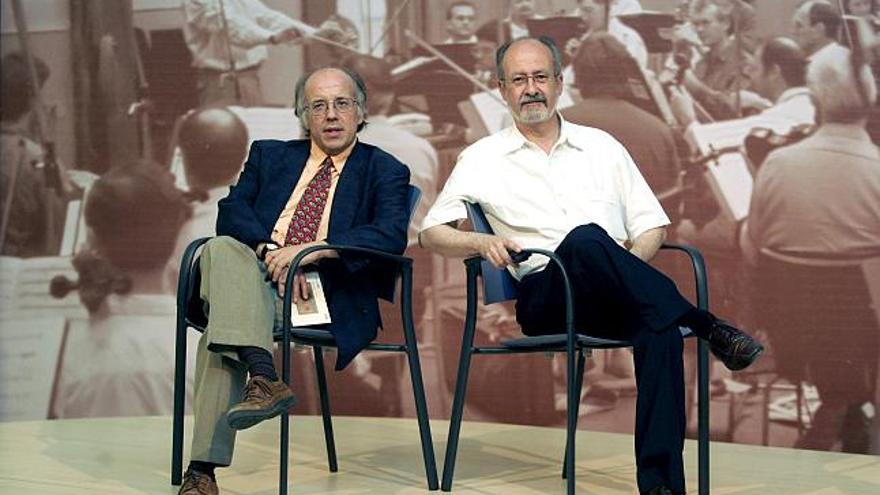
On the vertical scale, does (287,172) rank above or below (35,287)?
above

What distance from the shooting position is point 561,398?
17.3 ft

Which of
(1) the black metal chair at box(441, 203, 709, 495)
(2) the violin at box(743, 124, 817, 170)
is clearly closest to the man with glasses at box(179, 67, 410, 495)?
(1) the black metal chair at box(441, 203, 709, 495)

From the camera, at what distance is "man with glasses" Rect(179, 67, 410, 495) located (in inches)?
143

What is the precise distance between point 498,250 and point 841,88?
1611 mm

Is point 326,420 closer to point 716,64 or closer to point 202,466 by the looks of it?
point 202,466

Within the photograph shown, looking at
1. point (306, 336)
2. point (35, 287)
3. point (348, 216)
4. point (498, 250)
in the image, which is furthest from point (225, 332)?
point (35, 287)

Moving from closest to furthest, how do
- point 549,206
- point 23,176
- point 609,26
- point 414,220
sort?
point 549,206 < point 609,26 < point 414,220 < point 23,176

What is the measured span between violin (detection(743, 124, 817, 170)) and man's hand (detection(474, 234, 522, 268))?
1.47 metres

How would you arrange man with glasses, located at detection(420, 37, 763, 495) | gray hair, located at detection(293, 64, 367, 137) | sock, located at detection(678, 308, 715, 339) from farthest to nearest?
gray hair, located at detection(293, 64, 367, 137) < man with glasses, located at detection(420, 37, 763, 495) < sock, located at detection(678, 308, 715, 339)

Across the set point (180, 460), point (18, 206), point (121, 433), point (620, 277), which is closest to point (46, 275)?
point (18, 206)

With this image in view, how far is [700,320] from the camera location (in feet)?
11.5

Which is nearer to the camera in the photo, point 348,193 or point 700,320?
point 700,320

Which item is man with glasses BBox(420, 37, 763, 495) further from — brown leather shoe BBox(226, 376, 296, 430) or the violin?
the violin

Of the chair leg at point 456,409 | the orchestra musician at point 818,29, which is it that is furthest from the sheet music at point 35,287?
the orchestra musician at point 818,29
